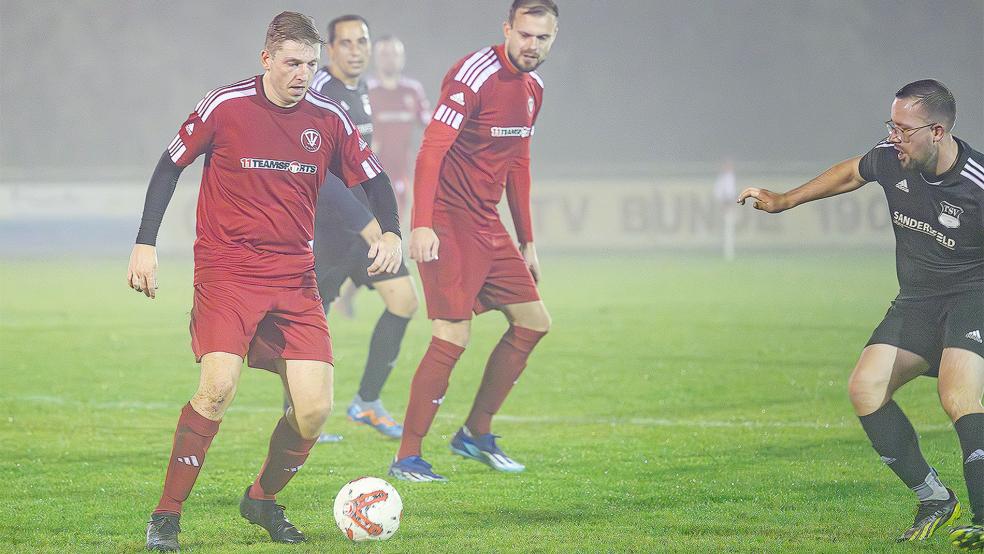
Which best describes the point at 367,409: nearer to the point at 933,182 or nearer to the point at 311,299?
the point at 311,299

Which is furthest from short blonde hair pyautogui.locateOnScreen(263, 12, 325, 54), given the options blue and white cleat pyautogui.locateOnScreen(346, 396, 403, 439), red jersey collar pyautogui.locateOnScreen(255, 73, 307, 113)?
blue and white cleat pyautogui.locateOnScreen(346, 396, 403, 439)

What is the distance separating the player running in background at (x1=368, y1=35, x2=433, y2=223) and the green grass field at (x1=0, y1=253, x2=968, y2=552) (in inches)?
84.8

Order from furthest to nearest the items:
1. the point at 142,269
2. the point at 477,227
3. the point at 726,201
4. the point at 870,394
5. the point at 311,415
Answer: the point at 726,201 → the point at 477,227 → the point at 870,394 → the point at 311,415 → the point at 142,269

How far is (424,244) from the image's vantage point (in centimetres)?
573

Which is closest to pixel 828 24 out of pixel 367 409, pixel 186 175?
pixel 186 175

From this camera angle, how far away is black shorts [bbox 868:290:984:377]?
4.67m

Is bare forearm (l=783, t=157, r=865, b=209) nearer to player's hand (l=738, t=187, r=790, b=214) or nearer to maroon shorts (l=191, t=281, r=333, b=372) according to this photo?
player's hand (l=738, t=187, r=790, b=214)

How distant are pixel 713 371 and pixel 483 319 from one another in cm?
434

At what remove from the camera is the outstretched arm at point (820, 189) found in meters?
4.93

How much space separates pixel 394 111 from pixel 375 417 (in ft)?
26.0

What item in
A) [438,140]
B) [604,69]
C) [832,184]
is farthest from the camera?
[604,69]

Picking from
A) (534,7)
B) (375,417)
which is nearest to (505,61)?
(534,7)

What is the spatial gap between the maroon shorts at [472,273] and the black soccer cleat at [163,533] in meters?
1.94

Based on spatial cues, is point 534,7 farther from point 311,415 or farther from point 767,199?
point 311,415
